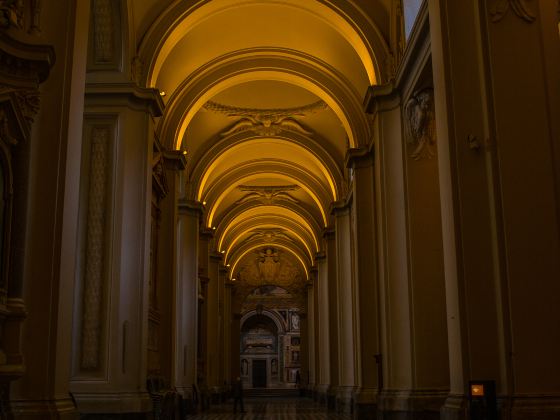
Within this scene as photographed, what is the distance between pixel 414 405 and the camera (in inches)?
466

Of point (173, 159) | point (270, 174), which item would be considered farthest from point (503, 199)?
point (270, 174)

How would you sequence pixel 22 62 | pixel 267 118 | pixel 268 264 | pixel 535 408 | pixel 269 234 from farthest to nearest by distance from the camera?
pixel 268 264
pixel 269 234
pixel 267 118
pixel 535 408
pixel 22 62

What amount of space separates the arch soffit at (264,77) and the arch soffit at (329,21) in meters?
2.47

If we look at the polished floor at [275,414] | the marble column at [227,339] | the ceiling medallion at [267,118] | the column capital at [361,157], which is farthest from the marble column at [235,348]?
the column capital at [361,157]

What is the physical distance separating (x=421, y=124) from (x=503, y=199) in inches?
184

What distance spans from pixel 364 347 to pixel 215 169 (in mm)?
11190

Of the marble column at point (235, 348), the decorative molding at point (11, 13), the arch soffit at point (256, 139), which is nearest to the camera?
the decorative molding at point (11, 13)

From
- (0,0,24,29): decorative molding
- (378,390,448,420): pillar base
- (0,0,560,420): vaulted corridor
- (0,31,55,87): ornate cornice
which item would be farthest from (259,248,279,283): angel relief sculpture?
(0,31,55,87): ornate cornice

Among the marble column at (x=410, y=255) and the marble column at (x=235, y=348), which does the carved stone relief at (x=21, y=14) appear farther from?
the marble column at (x=235, y=348)

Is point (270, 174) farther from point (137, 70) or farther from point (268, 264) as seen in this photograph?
point (268, 264)

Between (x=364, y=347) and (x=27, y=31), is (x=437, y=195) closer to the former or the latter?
(x=364, y=347)

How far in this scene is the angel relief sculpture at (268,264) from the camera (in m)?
41.8

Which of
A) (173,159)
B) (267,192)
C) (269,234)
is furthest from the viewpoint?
(269,234)

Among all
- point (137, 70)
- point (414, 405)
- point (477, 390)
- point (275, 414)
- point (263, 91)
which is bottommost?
point (275, 414)
